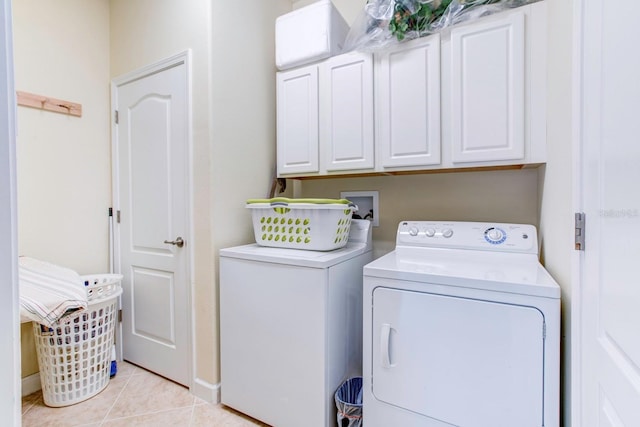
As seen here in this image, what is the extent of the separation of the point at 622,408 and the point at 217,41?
7.40ft

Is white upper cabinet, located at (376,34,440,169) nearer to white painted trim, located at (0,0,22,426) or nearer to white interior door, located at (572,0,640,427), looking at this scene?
white interior door, located at (572,0,640,427)

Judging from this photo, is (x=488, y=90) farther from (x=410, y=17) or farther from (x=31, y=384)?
(x=31, y=384)

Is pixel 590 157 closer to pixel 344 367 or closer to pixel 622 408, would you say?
pixel 622 408

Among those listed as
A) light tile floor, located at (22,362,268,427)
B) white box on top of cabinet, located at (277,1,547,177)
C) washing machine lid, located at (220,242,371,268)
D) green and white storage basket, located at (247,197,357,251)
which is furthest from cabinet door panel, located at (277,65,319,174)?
light tile floor, located at (22,362,268,427)

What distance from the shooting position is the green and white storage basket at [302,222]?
1.70m

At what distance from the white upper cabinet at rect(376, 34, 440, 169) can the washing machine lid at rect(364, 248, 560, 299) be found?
1.63 feet

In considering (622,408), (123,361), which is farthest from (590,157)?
(123,361)

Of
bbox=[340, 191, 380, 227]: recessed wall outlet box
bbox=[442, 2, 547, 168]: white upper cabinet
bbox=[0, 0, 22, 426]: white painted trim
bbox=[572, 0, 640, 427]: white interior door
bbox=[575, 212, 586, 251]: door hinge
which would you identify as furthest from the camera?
bbox=[340, 191, 380, 227]: recessed wall outlet box

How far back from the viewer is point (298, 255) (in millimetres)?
1615

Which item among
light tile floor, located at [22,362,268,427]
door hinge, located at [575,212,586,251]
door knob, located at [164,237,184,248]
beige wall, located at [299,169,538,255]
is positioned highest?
beige wall, located at [299,169,538,255]

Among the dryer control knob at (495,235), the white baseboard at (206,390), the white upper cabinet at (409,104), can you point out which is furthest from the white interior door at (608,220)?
the white baseboard at (206,390)

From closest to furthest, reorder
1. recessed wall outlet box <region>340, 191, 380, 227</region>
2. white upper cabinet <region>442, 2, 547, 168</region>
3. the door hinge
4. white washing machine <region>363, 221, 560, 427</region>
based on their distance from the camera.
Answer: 1. the door hinge
2. white washing machine <region>363, 221, 560, 427</region>
3. white upper cabinet <region>442, 2, 547, 168</region>
4. recessed wall outlet box <region>340, 191, 380, 227</region>

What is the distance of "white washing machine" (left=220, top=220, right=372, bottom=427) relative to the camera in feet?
4.87

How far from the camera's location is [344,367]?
1629 mm
